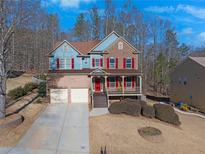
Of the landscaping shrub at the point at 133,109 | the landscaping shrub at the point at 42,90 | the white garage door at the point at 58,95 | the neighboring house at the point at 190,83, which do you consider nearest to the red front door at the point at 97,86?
the white garage door at the point at 58,95

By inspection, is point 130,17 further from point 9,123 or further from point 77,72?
point 9,123

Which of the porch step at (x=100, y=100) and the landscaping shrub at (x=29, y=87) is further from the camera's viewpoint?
the landscaping shrub at (x=29, y=87)

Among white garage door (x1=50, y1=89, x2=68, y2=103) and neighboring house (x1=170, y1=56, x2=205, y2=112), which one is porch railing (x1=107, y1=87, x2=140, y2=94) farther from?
neighboring house (x1=170, y1=56, x2=205, y2=112)

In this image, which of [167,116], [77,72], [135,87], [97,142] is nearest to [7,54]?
[97,142]

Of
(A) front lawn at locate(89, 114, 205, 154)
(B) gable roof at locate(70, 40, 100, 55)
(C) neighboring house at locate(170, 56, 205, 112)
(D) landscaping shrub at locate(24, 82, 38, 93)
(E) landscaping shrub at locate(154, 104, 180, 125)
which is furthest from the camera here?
(B) gable roof at locate(70, 40, 100, 55)

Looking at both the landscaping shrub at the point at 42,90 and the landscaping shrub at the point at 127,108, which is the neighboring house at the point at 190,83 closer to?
the landscaping shrub at the point at 127,108

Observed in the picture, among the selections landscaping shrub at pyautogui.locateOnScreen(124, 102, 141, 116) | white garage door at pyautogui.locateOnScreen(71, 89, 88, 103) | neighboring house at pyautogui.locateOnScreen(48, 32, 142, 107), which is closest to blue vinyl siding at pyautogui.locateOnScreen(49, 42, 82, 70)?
neighboring house at pyautogui.locateOnScreen(48, 32, 142, 107)

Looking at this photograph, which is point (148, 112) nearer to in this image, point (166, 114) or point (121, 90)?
point (166, 114)
